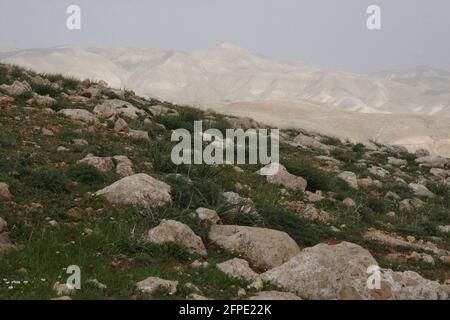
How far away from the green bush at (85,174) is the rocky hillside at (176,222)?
0.02m

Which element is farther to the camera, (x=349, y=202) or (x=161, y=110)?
(x=161, y=110)

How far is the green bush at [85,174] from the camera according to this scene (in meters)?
9.23

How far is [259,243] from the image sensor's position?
25.3 feet

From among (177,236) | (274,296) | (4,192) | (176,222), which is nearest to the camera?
(274,296)

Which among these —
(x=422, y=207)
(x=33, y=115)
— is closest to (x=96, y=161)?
(x=33, y=115)

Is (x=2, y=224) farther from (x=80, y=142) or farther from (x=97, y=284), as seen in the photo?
(x=80, y=142)

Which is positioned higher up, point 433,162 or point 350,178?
point 350,178

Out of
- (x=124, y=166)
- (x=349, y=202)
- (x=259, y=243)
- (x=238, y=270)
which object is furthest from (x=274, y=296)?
(x=349, y=202)

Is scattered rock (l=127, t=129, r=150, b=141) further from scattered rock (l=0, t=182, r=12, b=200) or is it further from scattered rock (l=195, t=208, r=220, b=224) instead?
scattered rock (l=0, t=182, r=12, b=200)

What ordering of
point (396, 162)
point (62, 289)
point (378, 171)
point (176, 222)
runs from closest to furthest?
point (62, 289), point (176, 222), point (378, 171), point (396, 162)

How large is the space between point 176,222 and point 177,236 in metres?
0.24

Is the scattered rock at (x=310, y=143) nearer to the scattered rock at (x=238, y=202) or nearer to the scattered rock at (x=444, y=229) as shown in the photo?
the scattered rock at (x=444, y=229)

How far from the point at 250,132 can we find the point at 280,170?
686 cm
